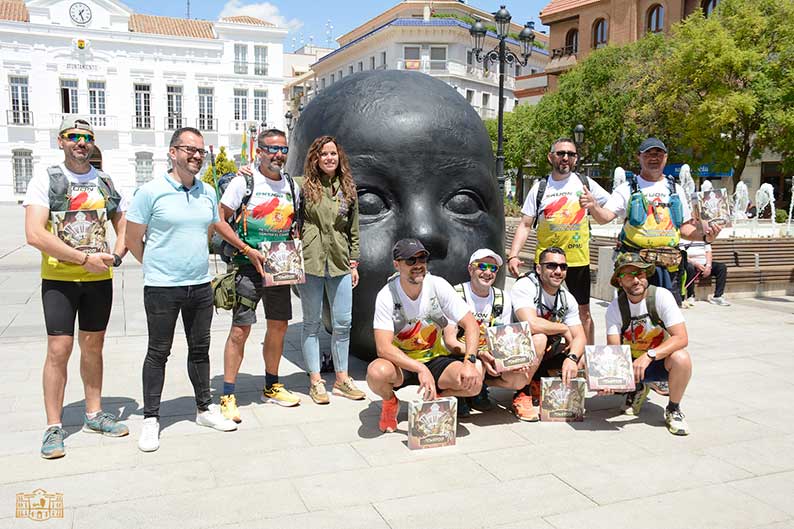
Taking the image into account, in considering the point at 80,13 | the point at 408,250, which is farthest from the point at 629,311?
the point at 80,13

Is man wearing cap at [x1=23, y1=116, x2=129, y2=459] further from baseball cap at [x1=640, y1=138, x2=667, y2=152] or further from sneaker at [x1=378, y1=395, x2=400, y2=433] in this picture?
baseball cap at [x1=640, y1=138, x2=667, y2=152]

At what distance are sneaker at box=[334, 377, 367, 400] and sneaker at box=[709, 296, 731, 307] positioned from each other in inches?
258

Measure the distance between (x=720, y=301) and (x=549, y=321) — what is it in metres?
6.15

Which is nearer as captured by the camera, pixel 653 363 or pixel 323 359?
pixel 653 363

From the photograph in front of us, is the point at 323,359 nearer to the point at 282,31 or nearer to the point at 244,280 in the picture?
the point at 244,280

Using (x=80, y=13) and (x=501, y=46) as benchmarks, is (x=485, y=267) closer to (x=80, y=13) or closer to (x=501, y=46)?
(x=501, y=46)

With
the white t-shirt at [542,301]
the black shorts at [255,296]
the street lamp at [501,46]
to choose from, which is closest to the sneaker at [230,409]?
the black shorts at [255,296]

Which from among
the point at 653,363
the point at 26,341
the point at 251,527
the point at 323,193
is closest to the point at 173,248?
the point at 323,193

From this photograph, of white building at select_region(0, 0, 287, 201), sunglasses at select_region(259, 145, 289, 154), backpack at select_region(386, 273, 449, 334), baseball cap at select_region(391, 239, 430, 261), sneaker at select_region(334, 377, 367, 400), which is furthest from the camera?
white building at select_region(0, 0, 287, 201)

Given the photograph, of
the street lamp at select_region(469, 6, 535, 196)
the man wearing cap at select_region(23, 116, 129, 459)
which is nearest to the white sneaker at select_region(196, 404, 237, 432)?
the man wearing cap at select_region(23, 116, 129, 459)

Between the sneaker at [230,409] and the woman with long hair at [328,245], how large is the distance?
2.06 ft

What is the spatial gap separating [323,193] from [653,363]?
8.40 ft

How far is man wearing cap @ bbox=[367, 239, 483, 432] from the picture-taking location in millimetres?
4250

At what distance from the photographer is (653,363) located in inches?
183
